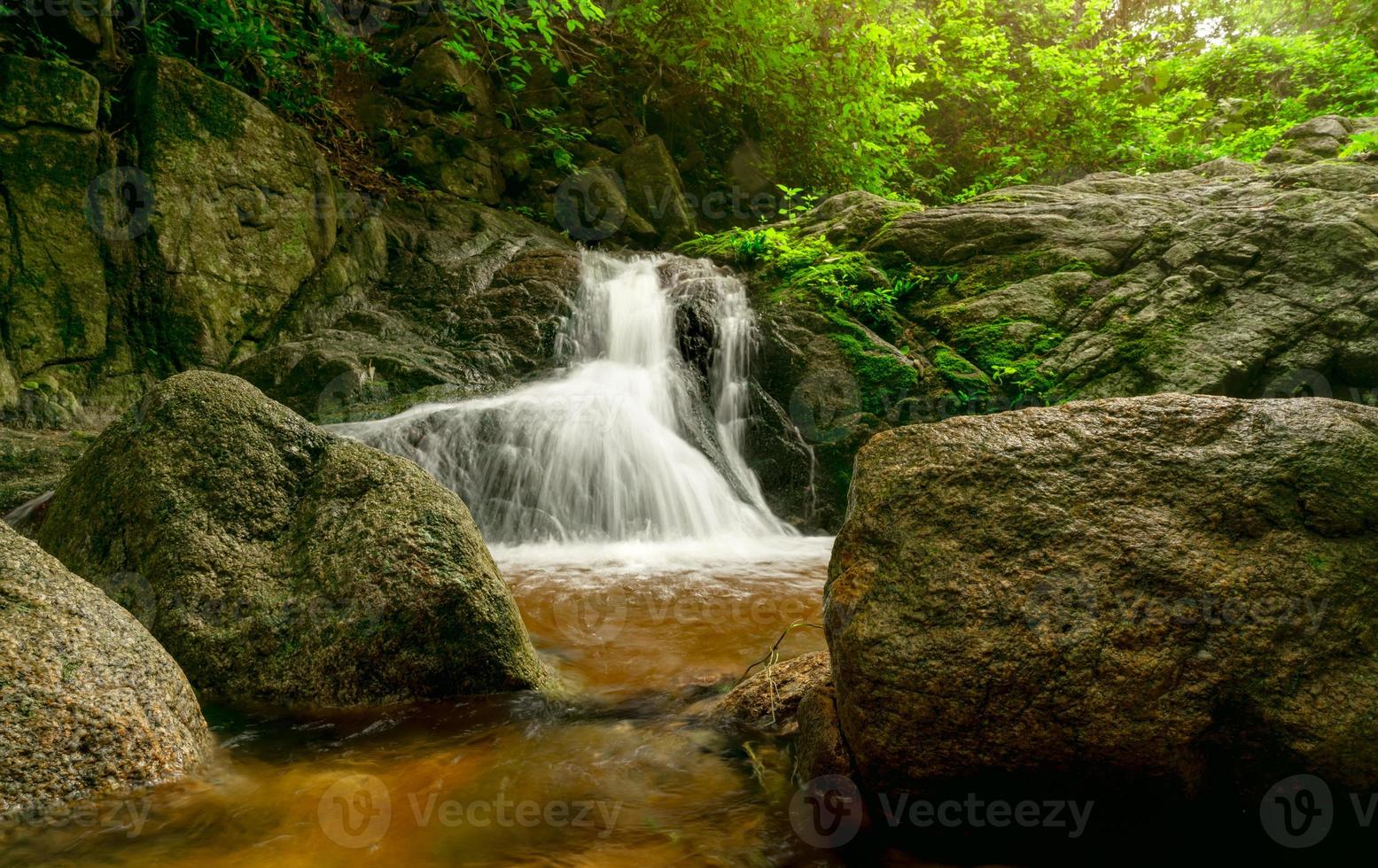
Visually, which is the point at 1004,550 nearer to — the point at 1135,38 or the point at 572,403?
the point at 572,403

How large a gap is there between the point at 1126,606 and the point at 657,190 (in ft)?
41.1

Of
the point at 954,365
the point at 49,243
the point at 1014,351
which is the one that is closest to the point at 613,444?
the point at 954,365

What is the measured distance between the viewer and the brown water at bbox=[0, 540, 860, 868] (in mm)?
1892

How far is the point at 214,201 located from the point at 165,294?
1.29 metres

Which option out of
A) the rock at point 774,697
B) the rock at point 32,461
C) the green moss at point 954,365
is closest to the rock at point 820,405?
the green moss at point 954,365

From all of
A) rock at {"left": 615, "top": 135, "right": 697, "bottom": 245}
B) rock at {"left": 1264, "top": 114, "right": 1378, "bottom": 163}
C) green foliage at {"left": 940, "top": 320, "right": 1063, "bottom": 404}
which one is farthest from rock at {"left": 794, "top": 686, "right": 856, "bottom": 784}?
rock at {"left": 1264, "top": 114, "right": 1378, "bottom": 163}

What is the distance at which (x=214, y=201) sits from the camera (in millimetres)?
8023

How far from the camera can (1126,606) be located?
6.01ft

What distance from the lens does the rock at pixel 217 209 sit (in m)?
7.64

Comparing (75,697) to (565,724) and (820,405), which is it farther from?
(820,405)

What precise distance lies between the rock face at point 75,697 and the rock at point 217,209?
22.1 feet

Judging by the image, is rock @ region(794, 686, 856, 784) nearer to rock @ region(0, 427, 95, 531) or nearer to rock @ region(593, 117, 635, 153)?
rock @ region(0, 427, 95, 531)

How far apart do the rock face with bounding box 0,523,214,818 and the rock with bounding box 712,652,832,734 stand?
6.22 ft

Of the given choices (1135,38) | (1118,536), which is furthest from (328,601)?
(1135,38)
